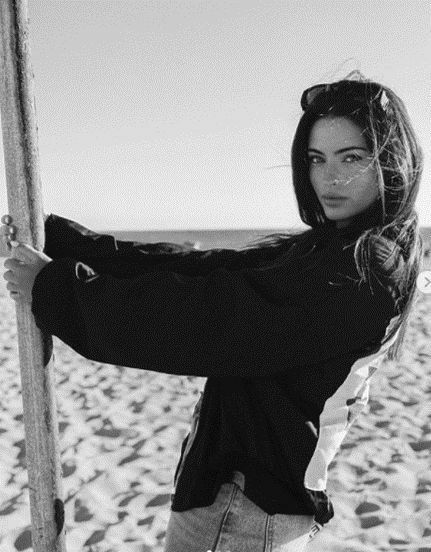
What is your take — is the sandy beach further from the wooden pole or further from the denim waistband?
the denim waistband

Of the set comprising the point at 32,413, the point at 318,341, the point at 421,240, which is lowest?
the point at 32,413

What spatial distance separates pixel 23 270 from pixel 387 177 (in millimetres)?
906

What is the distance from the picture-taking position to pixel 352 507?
393 cm

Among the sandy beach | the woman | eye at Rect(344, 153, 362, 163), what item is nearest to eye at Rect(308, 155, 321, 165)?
the woman

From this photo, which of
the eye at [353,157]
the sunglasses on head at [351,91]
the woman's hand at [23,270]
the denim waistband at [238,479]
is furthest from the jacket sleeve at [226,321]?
the sunglasses on head at [351,91]

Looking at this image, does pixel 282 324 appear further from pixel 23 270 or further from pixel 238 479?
pixel 23 270

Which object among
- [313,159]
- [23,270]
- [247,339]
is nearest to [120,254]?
[23,270]

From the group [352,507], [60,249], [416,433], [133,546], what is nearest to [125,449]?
[133,546]

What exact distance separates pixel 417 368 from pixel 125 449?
3.32 metres

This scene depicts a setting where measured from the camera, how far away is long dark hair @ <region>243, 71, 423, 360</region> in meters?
1.55

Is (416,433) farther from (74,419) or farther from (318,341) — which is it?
(318,341)

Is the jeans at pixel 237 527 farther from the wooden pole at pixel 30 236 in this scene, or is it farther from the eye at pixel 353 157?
the eye at pixel 353 157

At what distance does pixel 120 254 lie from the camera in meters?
2.16

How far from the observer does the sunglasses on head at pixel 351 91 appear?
1.77m
